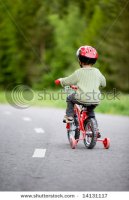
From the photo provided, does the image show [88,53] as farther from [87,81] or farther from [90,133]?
[90,133]

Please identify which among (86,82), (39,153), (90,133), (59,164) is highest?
(86,82)

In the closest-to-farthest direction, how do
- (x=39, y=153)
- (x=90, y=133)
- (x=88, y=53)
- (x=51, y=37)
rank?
(x=39, y=153)
(x=90, y=133)
(x=88, y=53)
(x=51, y=37)

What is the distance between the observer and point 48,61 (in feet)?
301

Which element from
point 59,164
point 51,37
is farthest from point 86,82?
point 51,37

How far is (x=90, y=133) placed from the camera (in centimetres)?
1001

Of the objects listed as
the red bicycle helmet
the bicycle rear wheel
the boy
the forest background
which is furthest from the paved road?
the forest background

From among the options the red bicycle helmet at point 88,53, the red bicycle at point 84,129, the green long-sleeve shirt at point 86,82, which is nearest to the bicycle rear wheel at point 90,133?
the red bicycle at point 84,129

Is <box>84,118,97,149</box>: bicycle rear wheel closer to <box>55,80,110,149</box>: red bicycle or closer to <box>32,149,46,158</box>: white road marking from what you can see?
<box>55,80,110,149</box>: red bicycle

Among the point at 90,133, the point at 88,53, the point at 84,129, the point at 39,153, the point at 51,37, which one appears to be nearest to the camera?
the point at 39,153

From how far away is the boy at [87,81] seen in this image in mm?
10148

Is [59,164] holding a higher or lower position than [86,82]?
lower

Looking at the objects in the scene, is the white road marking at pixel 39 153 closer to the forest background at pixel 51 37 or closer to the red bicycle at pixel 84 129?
the red bicycle at pixel 84 129

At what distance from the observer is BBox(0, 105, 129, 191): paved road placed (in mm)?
6770

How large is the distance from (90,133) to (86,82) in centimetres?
84
